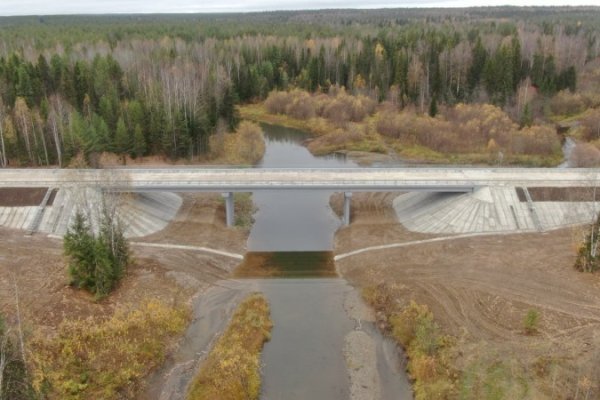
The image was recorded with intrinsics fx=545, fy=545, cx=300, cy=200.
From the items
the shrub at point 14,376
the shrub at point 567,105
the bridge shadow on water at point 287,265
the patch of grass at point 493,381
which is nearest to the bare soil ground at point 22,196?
the bridge shadow on water at point 287,265

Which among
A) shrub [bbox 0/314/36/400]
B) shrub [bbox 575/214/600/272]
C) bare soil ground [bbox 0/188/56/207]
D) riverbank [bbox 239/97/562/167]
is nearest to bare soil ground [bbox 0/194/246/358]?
bare soil ground [bbox 0/188/56/207]

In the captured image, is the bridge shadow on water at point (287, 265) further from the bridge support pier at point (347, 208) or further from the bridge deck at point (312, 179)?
the bridge deck at point (312, 179)

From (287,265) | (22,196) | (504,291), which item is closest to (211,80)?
(22,196)

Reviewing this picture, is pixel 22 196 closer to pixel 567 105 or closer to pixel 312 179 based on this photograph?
pixel 312 179

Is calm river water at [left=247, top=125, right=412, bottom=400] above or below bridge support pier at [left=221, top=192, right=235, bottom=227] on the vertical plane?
below

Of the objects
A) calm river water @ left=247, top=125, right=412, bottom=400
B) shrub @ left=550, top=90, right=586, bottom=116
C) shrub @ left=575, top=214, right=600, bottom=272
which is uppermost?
shrub @ left=550, top=90, right=586, bottom=116

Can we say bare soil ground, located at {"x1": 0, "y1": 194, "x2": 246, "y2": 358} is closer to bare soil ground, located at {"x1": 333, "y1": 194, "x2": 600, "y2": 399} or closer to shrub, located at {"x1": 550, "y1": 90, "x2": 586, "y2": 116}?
bare soil ground, located at {"x1": 333, "y1": 194, "x2": 600, "y2": 399}

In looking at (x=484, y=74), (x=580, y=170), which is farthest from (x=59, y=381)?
(x=484, y=74)
